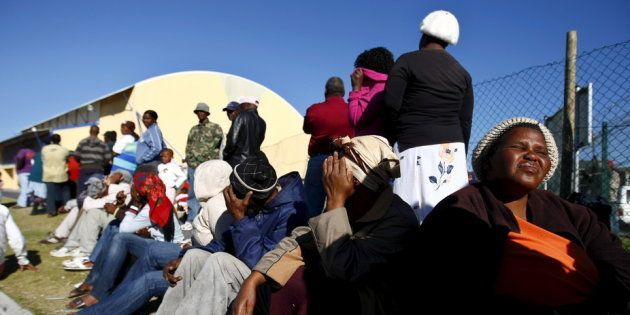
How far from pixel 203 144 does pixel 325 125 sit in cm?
346

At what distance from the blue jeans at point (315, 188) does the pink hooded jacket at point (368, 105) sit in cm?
62

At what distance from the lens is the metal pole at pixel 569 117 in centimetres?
395

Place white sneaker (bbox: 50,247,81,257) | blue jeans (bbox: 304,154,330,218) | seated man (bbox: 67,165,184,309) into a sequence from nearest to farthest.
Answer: blue jeans (bbox: 304,154,330,218) < seated man (bbox: 67,165,184,309) < white sneaker (bbox: 50,247,81,257)

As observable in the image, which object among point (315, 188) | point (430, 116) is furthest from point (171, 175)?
point (430, 116)

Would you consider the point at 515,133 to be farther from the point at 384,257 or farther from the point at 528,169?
the point at 384,257

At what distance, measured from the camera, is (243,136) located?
18.5ft

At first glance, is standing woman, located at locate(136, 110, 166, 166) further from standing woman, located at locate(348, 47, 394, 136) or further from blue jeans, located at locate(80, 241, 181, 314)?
standing woman, located at locate(348, 47, 394, 136)

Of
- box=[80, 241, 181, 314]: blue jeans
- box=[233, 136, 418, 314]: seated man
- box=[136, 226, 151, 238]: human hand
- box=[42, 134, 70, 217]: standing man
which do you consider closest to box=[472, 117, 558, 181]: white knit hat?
box=[233, 136, 418, 314]: seated man


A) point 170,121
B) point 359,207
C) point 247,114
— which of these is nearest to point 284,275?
point 359,207

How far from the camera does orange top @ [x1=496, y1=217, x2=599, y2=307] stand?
72.9 inches

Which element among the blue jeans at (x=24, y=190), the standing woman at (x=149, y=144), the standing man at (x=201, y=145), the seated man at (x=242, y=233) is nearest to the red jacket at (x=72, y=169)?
the blue jeans at (x=24, y=190)

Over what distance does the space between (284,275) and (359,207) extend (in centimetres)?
51

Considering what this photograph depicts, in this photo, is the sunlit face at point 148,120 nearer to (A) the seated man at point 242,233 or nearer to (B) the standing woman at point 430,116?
(A) the seated man at point 242,233

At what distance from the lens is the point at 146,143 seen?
25.1ft
